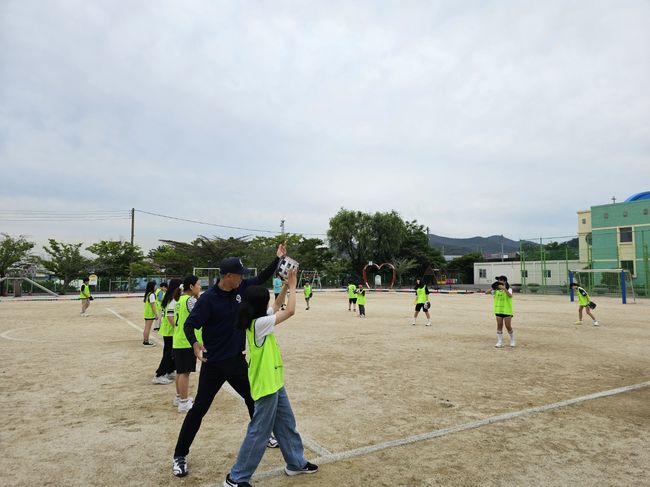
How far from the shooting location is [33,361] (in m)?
8.47

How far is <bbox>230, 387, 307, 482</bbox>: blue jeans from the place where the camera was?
129 inches

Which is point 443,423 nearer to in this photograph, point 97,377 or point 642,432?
point 642,432

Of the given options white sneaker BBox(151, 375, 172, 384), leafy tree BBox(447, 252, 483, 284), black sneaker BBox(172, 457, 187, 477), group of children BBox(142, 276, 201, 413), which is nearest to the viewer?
black sneaker BBox(172, 457, 187, 477)

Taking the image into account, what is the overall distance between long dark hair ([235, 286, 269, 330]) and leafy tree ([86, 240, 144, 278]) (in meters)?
46.7

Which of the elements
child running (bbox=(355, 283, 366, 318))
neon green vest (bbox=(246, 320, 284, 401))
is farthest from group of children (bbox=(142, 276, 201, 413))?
child running (bbox=(355, 283, 366, 318))

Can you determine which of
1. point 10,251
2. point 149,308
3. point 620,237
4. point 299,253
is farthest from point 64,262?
point 620,237

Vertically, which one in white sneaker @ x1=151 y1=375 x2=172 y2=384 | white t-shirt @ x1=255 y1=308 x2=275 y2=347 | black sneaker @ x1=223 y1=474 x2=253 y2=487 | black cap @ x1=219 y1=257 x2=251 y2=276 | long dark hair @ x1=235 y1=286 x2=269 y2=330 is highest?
black cap @ x1=219 y1=257 x2=251 y2=276

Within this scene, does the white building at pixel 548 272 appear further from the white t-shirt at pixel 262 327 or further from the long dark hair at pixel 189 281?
the white t-shirt at pixel 262 327

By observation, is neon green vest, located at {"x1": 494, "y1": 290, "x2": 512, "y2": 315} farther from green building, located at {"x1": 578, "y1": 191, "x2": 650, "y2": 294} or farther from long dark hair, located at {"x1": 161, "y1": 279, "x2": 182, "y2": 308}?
green building, located at {"x1": 578, "y1": 191, "x2": 650, "y2": 294}

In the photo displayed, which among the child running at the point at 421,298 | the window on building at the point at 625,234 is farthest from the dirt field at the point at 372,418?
the window on building at the point at 625,234

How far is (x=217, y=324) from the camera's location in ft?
12.5

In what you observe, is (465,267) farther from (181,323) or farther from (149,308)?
(181,323)

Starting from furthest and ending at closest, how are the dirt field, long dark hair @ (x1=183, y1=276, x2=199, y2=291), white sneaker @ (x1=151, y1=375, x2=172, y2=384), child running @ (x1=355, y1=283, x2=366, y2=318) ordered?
child running @ (x1=355, y1=283, x2=366, y2=318)
white sneaker @ (x1=151, y1=375, x2=172, y2=384)
long dark hair @ (x1=183, y1=276, x2=199, y2=291)
the dirt field

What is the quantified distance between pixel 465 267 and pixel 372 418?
67.4m
